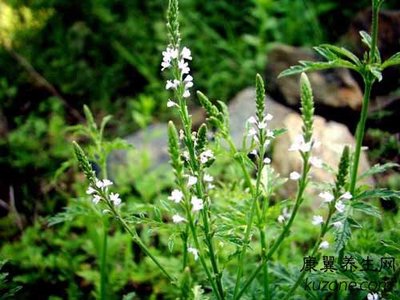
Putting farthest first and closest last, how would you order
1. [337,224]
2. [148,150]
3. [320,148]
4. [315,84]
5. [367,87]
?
[315,84] < [148,150] < [320,148] < [367,87] < [337,224]

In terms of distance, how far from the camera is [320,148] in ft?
15.9

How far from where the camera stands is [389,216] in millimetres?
3574

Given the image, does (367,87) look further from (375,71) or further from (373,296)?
(373,296)

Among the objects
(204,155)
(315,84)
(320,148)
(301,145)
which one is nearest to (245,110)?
(315,84)

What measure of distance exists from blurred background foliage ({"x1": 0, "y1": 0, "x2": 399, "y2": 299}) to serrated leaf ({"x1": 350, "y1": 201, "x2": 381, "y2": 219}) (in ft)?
11.1

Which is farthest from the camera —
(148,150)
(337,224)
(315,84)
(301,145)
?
(315,84)

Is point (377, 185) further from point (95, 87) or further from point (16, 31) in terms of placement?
point (16, 31)

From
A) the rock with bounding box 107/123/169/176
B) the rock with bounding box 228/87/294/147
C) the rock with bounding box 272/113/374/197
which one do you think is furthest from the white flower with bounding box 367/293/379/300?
the rock with bounding box 228/87/294/147

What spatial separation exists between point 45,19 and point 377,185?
5259 mm

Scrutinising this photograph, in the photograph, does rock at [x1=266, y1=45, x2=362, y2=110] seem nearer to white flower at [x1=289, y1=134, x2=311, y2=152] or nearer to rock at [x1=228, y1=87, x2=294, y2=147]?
rock at [x1=228, y1=87, x2=294, y2=147]

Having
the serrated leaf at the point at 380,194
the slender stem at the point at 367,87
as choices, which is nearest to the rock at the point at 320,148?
the slender stem at the point at 367,87

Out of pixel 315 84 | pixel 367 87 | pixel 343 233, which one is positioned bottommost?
pixel 343 233

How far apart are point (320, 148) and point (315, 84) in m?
1.07

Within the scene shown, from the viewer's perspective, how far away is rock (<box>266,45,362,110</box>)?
539 centimetres
